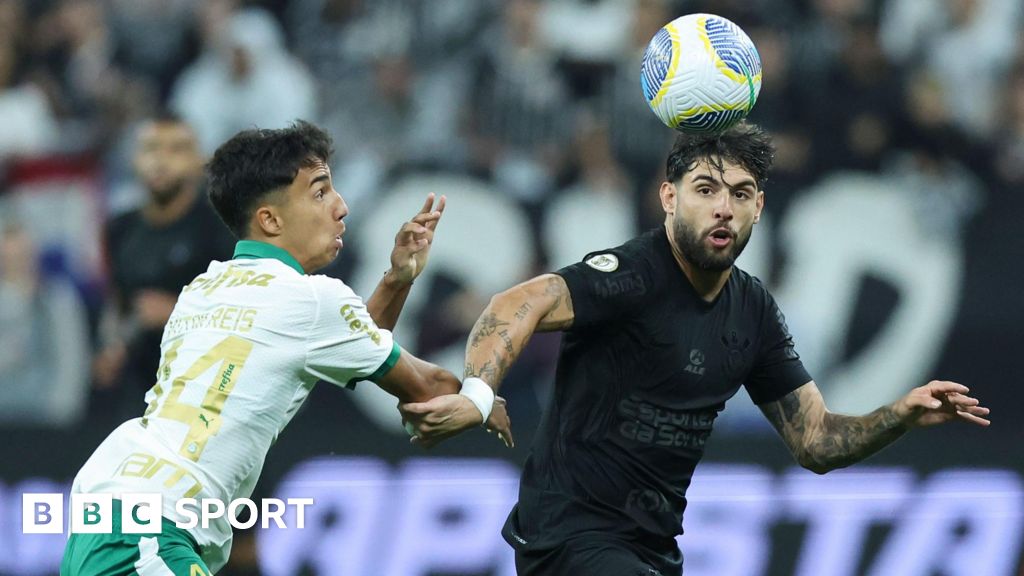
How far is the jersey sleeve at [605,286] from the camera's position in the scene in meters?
5.09

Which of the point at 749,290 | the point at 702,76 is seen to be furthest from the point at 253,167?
the point at 749,290

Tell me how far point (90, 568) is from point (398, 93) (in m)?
6.80

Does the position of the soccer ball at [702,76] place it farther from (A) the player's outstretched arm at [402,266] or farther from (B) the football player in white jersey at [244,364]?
(B) the football player in white jersey at [244,364]

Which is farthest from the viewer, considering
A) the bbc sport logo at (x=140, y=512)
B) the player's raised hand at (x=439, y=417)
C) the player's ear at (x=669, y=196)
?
the player's ear at (x=669, y=196)

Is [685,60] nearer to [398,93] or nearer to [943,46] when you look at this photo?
[398,93]

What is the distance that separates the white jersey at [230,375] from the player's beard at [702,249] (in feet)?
4.01

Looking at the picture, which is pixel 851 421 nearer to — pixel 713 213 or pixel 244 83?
pixel 713 213

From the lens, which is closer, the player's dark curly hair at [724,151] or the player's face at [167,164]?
the player's dark curly hair at [724,151]

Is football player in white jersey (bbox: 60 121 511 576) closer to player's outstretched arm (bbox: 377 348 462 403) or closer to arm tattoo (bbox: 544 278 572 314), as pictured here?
player's outstretched arm (bbox: 377 348 462 403)

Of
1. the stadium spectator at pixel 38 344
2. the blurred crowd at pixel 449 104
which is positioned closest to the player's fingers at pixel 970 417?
the blurred crowd at pixel 449 104

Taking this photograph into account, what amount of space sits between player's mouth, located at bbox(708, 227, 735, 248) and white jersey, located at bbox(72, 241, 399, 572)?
1.27m

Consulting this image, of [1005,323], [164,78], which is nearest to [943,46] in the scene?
A: [1005,323]

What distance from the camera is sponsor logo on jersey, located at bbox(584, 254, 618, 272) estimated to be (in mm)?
5199

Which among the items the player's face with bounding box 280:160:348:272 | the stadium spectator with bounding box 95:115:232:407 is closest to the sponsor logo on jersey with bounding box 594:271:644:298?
the player's face with bounding box 280:160:348:272
